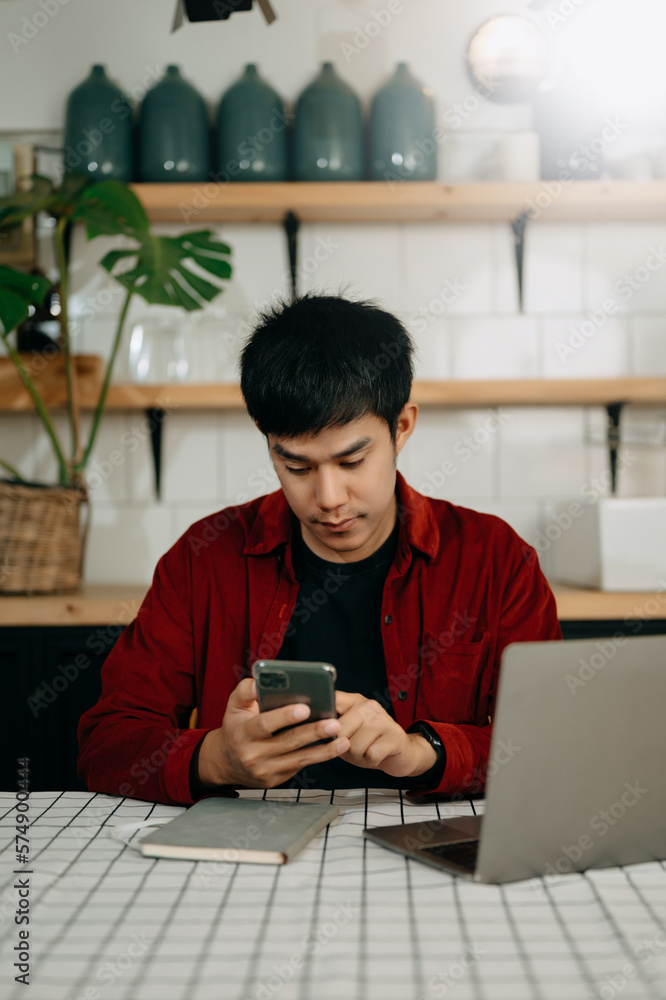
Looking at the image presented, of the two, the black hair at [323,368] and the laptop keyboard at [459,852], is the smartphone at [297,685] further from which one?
the black hair at [323,368]

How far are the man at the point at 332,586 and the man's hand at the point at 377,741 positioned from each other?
76 mm

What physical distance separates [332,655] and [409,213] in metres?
1.52

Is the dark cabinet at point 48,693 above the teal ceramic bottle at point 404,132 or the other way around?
the other way around

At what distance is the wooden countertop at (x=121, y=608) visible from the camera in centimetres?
210

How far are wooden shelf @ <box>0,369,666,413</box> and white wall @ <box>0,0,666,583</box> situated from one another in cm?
20

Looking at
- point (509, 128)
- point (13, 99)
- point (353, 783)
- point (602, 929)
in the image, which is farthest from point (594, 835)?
point (13, 99)

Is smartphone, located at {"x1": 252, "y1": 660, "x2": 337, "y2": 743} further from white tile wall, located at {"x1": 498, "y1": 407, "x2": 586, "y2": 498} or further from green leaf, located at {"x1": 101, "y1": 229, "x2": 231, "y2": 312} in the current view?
white tile wall, located at {"x1": 498, "y1": 407, "x2": 586, "y2": 498}

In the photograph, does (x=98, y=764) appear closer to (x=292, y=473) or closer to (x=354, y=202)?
(x=292, y=473)

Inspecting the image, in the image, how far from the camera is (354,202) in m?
2.37

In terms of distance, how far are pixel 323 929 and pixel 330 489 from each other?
656 millimetres

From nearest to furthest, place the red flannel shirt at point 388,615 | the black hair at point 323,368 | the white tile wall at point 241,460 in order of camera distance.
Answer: the black hair at point 323,368, the red flannel shirt at point 388,615, the white tile wall at point 241,460
